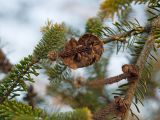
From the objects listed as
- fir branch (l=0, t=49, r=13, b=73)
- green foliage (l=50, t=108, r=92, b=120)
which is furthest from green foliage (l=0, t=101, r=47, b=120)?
fir branch (l=0, t=49, r=13, b=73)

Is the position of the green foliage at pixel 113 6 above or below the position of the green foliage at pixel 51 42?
above

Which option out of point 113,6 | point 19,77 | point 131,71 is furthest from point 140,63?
point 113,6

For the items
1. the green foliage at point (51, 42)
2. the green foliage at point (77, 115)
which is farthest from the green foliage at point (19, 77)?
the green foliage at point (77, 115)

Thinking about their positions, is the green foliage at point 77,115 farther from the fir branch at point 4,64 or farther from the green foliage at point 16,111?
the fir branch at point 4,64

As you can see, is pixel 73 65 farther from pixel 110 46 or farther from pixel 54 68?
pixel 110 46

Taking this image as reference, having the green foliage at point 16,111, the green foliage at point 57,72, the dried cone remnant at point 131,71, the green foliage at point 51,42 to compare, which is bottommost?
the green foliage at point 16,111

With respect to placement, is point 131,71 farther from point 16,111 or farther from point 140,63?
point 16,111
